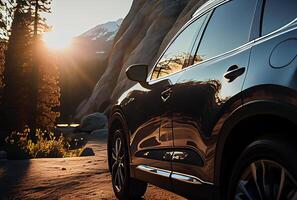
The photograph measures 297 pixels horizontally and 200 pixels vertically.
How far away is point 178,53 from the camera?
16.7 feet

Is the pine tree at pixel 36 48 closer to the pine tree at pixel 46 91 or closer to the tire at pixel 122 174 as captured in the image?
the pine tree at pixel 46 91

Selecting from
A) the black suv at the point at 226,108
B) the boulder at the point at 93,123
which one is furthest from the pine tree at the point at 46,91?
the black suv at the point at 226,108

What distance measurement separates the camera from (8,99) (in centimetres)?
4394

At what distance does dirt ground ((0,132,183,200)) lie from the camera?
22.3 ft

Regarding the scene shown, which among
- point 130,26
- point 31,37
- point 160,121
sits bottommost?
point 160,121

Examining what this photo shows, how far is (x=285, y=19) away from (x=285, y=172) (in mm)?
1017

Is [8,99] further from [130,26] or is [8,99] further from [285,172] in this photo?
[285,172]

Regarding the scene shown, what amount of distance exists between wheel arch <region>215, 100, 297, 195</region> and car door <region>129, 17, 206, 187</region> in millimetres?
978

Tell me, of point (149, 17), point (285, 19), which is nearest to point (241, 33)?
point (285, 19)

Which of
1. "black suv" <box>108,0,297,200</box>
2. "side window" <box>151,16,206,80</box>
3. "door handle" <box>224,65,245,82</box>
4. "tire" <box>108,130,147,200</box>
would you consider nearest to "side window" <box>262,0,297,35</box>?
"black suv" <box>108,0,297,200</box>

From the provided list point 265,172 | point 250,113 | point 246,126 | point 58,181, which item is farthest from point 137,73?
point 58,181

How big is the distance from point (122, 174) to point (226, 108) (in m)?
2.80

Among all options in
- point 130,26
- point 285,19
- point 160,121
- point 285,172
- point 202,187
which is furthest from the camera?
point 130,26

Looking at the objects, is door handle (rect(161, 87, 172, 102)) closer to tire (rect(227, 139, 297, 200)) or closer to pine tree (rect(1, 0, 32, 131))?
tire (rect(227, 139, 297, 200))
